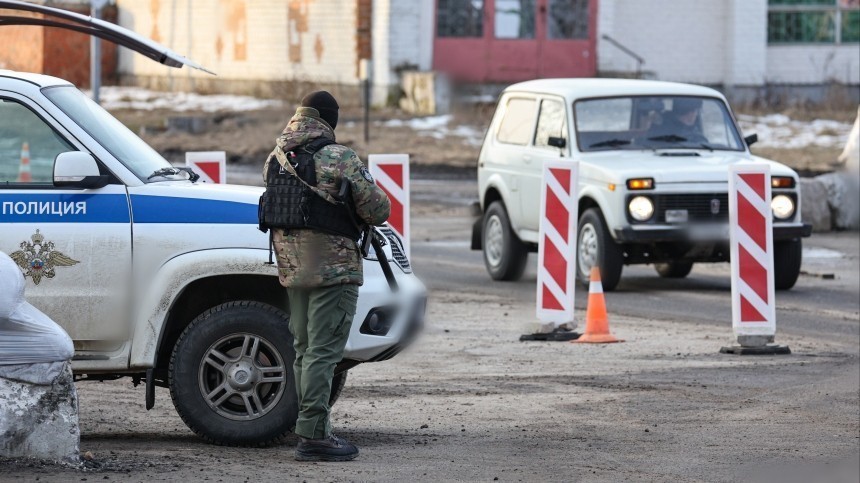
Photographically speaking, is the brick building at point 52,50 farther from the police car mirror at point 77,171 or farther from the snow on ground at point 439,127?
the police car mirror at point 77,171

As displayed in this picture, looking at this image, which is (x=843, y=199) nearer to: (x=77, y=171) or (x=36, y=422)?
(x=77, y=171)

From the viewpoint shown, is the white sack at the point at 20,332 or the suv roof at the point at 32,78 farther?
the suv roof at the point at 32,78

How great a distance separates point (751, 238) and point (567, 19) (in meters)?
24.4

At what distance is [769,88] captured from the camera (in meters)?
36.6

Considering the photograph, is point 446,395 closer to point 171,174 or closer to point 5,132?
point 171,174

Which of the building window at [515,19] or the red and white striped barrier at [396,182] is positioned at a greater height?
the building window at [515,19]

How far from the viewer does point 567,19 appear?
116 ft

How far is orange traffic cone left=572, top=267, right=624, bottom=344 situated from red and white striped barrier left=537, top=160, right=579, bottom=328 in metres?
0.18

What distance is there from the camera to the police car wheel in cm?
761

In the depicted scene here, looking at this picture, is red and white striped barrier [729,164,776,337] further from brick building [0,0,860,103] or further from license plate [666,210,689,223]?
brick building [0,0,860,103]

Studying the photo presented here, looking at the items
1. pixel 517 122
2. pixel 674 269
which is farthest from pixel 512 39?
pixel 674 269

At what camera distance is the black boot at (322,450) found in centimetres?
735

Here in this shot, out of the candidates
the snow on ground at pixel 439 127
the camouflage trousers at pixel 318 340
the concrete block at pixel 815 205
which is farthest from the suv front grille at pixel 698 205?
the snow on ground at pixel 439 127

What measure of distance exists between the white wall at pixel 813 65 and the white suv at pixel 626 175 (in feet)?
70.6
